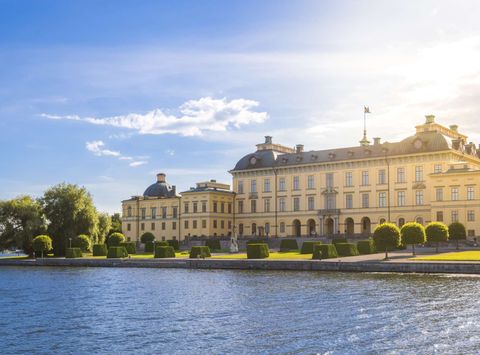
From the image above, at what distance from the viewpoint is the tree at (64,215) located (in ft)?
225

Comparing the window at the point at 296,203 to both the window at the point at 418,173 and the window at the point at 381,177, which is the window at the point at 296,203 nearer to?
the window at the point at 381,177

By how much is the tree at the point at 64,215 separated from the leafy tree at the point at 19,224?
5.42 feet

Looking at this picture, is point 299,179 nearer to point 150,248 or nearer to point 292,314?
point 150,248

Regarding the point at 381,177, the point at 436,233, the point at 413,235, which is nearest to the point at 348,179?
the point at 381,177

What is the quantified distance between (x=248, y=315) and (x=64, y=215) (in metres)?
47.4

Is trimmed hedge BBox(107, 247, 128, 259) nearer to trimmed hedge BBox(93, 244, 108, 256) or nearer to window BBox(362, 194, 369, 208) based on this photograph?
trimmed hedge BBox(93, 244, 108, 256)

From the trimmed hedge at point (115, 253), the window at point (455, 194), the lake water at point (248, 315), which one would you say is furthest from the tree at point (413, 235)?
the trimmed hedge at point (115, 253)

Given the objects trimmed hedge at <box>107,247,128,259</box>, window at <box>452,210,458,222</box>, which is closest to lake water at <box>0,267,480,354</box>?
trimmed hedge at <box>107,247,128,259</box>

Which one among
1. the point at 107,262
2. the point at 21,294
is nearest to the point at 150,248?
the point at 107,262

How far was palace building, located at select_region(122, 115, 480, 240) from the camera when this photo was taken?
221 ft

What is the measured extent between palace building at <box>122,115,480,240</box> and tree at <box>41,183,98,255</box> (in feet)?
70.7

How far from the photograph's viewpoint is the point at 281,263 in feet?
→ 157

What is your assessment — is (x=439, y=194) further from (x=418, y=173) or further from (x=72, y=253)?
(x=72, y=253)

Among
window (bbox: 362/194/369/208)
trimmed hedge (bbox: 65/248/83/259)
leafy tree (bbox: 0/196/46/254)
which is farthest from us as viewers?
window (bbox: 362/194/369/208)
